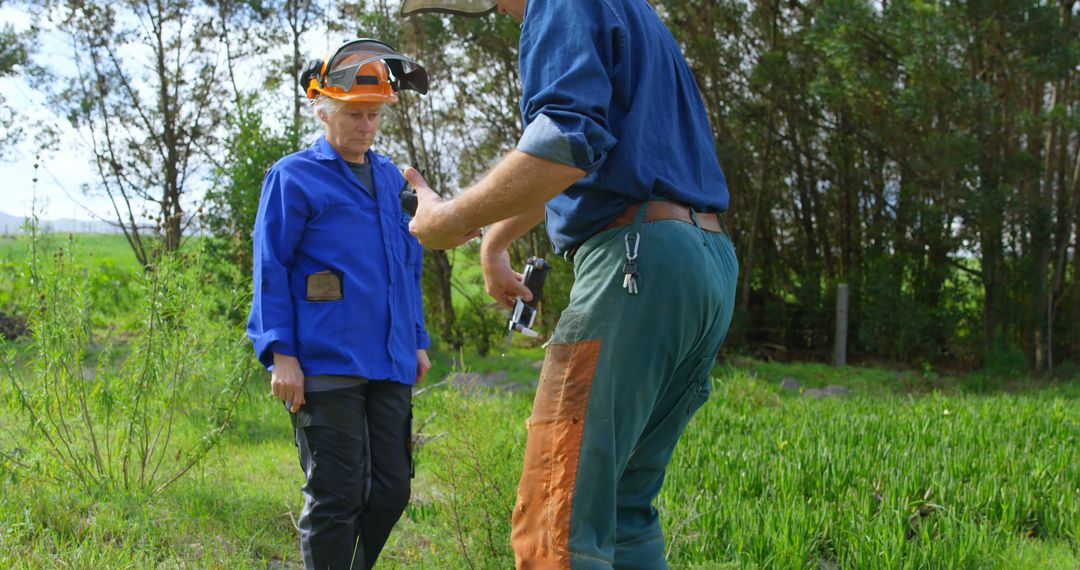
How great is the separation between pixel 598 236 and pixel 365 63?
1.34m

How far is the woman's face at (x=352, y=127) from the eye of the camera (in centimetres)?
328

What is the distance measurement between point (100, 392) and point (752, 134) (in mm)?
9960

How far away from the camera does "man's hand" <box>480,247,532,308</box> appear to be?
2543mm

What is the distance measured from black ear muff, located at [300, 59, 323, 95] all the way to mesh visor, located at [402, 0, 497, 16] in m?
0.73

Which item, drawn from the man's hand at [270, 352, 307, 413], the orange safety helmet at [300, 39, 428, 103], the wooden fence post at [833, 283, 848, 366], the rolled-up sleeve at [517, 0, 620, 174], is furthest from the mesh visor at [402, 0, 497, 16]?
the wooden fence post at [833, 283, 848, 366]

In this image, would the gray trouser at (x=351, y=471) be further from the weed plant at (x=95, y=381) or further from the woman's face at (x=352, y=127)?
the weed plant at (x=95, y=381)

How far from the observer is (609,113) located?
221 centimetres

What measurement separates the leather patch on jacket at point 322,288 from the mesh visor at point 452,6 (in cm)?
92

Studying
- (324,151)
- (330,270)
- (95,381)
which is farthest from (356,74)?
(95,381)

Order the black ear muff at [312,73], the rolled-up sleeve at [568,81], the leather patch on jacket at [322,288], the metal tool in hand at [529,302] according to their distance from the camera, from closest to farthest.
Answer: the rolled-up sleeve at [568,81], the metal tool in hand at [529,302], the leather patch on jacket at [322,288], the black ear muff at [312,73]

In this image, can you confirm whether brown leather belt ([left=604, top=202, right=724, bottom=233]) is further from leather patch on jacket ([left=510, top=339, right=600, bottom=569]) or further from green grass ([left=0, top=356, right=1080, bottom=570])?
green grass ([left=0, top=356, right=1080, bottom=570])

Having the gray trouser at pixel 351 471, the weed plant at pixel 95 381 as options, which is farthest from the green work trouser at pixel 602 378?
the weed plant at pixel 95 381

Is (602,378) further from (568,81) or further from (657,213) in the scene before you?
(568,81)

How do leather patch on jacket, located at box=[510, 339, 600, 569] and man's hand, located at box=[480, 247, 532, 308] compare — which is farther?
man's hand, located at box=[480, 247, 532, 308]
